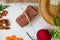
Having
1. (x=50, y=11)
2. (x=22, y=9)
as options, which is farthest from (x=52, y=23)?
(x=22, y=9)

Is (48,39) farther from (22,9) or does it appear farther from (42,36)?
(22,9)

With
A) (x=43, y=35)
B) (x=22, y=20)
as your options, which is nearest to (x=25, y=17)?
(x=22, y=20)

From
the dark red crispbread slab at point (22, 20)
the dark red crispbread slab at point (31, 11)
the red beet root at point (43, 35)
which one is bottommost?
the red beet root at point (43, 35)

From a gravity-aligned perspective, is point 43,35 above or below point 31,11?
below

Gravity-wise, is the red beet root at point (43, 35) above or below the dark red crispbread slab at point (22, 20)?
below

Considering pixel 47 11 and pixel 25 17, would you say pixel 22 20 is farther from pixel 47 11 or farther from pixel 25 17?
pixel 47 11
